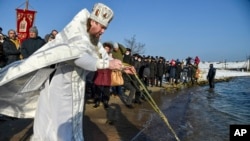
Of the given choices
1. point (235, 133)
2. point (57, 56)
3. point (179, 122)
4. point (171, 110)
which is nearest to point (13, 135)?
point (57, 56)

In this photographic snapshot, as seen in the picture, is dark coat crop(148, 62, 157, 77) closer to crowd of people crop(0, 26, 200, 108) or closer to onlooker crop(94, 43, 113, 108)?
crowd of people crop(0, 26, 200, 108)

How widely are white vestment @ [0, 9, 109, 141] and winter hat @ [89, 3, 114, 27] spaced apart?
12 centimetres

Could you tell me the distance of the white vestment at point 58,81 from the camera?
141 inches

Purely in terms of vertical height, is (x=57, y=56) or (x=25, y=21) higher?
(x=25, y=21)

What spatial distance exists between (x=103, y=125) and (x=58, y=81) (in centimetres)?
435

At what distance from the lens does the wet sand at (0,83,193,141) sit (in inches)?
263

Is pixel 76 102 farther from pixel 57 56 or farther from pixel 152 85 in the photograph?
pixel 152 85

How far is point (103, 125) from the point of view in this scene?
314 inches

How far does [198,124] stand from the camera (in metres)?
9.66

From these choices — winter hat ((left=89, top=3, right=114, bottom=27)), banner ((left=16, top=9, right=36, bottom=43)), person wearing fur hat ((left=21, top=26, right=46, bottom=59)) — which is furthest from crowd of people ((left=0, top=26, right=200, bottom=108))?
banner ((left=16, top=9, right=36, bottom=43))

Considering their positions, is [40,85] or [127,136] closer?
[40,85]

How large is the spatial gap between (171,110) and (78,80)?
845 centimetres

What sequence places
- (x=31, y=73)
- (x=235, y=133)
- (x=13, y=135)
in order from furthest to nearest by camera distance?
(x=13, y=135)
(x=235, y=133)
(x=31, y=73)

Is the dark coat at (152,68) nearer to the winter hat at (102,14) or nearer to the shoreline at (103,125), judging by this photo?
the shoreline at (103,125)
